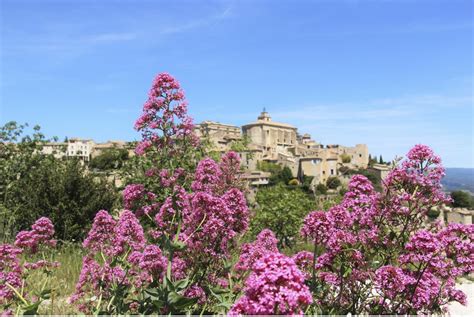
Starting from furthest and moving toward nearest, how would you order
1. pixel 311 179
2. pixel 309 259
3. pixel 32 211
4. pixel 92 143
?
1. pixel 92 143
2. pixel 311 179
3. pixel 32 211
4. pixel 309 259

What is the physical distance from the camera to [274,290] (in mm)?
2172

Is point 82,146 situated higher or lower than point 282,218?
higher

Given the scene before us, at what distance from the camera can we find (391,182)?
4238 mm

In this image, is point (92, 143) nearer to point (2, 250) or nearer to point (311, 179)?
point (311, 179)

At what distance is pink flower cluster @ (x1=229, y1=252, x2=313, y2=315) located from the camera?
2.13 meters

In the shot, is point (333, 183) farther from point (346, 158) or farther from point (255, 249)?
point (255, 249)

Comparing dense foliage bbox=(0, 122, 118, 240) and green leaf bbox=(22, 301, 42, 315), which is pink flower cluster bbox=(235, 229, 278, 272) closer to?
green leaf bbox=(22, 301, 42, 315)

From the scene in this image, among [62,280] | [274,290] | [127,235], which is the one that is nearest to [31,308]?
[127,235]

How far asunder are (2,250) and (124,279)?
1363mm

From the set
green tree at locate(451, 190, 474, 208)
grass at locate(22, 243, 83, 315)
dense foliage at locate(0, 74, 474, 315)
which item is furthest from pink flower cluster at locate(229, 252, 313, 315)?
green tree at locate(451, 190, 474, 208)

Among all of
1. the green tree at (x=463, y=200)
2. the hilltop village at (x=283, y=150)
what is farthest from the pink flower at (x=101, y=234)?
the green tree at (x=463, y=200)

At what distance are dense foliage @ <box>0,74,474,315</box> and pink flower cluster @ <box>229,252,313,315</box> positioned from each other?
1143 millimetres

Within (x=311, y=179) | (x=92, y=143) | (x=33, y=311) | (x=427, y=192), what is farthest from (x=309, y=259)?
(x=92, y=143)

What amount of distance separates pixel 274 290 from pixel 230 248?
221 cm
